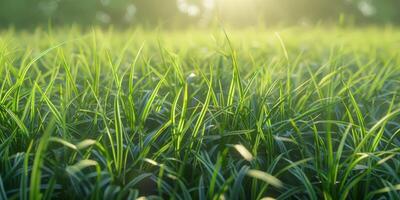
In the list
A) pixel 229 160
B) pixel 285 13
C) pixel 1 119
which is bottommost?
pixel 285 13

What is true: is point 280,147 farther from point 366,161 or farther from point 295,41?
Result: point 295,41

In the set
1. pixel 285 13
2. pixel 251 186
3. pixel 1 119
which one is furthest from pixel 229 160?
pixel 285 13

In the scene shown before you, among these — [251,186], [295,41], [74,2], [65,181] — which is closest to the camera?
[65,181]

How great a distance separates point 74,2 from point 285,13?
603 cm

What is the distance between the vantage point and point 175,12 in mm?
12281

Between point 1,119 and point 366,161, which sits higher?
point 1,119

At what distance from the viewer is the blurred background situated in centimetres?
1023

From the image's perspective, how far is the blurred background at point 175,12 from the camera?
10231 mm

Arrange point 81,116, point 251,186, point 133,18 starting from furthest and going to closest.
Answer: point 133,18 → point 81,116 → point 251,186

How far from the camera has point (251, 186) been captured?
1.33 meters

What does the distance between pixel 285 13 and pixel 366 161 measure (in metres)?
12.7

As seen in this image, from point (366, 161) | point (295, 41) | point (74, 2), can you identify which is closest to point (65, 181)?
point (366, 161)

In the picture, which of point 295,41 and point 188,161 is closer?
point 188,161

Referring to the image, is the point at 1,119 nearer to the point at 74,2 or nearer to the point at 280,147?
the point at 280,147
